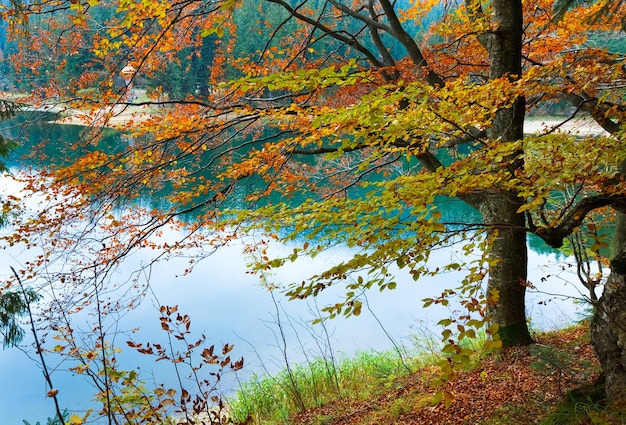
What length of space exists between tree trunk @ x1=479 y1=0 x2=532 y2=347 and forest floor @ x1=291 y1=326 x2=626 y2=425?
350 millimetres

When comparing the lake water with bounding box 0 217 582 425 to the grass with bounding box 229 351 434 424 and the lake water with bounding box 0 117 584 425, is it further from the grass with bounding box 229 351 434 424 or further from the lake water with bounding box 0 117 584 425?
the grass with bounding box 229 351 434 424

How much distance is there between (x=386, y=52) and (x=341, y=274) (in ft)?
13.8

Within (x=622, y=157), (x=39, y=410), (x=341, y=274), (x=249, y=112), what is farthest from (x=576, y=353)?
(x=39, y=410)

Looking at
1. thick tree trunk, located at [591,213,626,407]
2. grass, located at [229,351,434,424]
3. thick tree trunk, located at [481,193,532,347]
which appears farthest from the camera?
grass, located at [229,351,434,424]

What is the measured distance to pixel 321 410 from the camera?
16.5 feet

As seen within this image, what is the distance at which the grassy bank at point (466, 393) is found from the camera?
10.8 ft

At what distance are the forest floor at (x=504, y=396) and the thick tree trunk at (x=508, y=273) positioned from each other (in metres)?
0.24

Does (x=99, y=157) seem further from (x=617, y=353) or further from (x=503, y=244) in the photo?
(x=617, y=353)

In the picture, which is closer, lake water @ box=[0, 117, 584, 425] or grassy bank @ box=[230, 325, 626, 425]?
grassy bank @ box=[230, 325, 626, 425]

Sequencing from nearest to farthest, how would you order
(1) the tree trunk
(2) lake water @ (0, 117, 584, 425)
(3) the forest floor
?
(3) the forest floor
(1) the tree trunk
(2) lake water @ (0, 117, 584, 425)

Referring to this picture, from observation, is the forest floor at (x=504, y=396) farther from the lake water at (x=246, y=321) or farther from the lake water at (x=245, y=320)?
→ the lake water at (x=246, y=321)

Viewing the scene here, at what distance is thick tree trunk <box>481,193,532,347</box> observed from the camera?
16.0 feet

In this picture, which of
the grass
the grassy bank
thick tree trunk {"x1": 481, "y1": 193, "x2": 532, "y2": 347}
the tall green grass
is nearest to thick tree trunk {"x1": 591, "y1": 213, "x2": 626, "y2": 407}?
the grassy bank

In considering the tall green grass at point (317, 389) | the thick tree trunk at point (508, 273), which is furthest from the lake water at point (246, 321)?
the thick tree trunk at point (508, 273)
